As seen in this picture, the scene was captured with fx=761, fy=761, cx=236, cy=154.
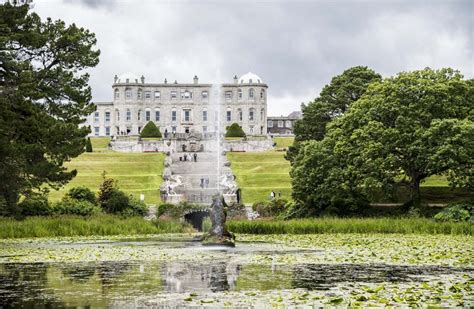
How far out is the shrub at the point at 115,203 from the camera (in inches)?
1832

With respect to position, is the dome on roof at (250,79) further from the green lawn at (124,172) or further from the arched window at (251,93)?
the green lawn at (124,172)

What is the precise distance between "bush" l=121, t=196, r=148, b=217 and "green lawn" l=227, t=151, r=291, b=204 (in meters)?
10.7

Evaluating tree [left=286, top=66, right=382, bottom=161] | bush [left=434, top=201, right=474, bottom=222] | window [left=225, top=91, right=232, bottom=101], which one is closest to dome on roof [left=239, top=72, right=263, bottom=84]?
window [left=225, top=91, right=232, bottom=101]

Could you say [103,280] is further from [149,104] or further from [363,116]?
[149,104]

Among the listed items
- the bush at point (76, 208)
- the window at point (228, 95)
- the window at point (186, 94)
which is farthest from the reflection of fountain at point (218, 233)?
the window at point (186, 94)

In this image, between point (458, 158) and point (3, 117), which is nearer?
point (3, 117)

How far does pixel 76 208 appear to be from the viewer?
43938 millimetres

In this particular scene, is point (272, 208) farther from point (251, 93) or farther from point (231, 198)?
point (251, 93)

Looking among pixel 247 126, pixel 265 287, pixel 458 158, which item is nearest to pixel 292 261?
pixel 265 287

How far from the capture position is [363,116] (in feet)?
147

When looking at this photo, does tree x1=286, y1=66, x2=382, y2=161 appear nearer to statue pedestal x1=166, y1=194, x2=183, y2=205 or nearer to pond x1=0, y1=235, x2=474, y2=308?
statue pedestal x1=166, y1=194, x2=183, y2=205

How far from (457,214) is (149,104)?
103m

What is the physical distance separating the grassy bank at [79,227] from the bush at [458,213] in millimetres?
11890

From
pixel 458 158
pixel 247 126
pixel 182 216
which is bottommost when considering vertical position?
pixel 182 216
